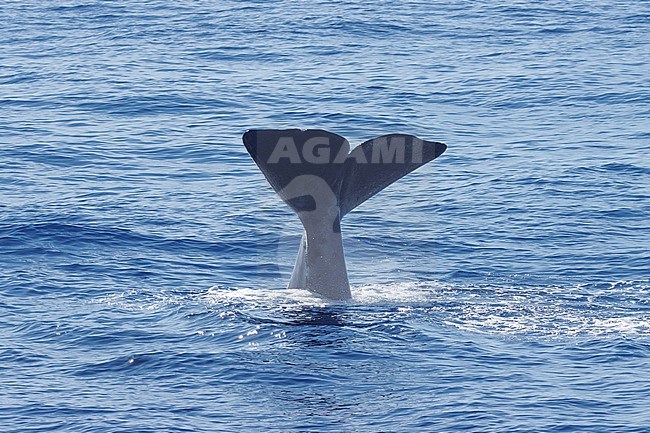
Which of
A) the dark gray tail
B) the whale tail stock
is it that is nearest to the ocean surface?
the whale tail stock

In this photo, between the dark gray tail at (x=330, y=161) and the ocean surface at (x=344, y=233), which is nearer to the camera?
the ocean surface at (x=344, y=233)

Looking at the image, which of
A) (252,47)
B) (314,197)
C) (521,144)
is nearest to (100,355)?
(314,197)

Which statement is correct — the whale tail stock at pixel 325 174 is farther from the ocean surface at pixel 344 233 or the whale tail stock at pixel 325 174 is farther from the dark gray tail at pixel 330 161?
the ocean surface at pixel 344 233

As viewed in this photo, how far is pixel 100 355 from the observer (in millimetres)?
14859

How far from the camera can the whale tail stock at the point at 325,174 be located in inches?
564

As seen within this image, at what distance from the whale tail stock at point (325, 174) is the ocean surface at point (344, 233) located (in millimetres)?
464

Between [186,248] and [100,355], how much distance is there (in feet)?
16.5

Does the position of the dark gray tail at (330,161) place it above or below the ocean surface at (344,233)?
above

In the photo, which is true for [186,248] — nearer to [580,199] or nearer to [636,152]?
[580,199]

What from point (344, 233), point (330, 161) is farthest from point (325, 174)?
point (344, 233)

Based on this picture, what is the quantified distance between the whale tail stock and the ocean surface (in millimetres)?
464

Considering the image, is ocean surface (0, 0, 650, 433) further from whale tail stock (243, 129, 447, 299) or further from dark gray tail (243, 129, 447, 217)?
dark gray tail (243, 129, 447, 217)

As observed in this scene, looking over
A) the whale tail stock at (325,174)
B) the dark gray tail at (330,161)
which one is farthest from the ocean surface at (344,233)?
the dark gray tail at (330,161)

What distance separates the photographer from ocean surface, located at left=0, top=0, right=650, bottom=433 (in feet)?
44.7
